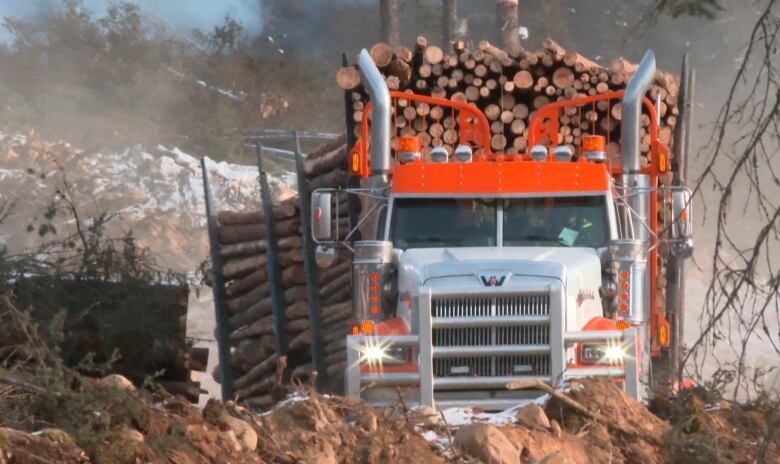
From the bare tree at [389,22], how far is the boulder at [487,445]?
2116 centimetres

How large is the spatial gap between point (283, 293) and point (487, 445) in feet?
30.7

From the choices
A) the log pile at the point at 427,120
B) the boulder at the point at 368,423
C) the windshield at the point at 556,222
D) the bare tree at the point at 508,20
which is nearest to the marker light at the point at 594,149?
the windshield at the point at 556,222

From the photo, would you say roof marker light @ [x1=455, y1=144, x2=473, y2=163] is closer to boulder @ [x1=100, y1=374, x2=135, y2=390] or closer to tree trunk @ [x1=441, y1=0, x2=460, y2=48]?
boulder @ [x1=100, y1=374, x2=135, y2=390]

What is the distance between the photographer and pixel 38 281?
602 inches

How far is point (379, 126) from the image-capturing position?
13.7m

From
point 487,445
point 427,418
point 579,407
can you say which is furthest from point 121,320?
point 487,445

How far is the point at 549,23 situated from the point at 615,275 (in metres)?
28.0

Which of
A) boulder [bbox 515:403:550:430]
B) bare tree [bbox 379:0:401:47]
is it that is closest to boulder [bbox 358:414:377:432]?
boulder [bbox 515:403:550:430]

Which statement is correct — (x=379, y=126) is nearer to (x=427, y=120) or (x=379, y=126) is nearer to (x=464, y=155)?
(x=464, y=155)

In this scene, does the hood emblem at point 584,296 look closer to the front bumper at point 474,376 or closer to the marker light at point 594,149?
the front bumper at point 474,376

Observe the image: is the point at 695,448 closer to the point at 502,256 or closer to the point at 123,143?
the point at 502,256

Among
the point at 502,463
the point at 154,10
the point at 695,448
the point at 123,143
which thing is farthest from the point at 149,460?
the point at 154,10

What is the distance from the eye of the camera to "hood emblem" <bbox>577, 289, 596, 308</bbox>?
12.0 m

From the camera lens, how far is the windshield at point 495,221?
42.3 feet
